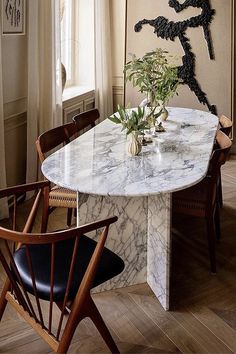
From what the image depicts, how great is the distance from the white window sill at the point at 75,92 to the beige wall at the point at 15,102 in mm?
770

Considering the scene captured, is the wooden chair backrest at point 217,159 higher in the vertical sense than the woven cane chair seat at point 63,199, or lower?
higher

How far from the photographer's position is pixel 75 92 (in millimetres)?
4996

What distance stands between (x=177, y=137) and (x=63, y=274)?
59.5 inches

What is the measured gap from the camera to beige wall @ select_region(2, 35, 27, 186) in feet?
11.7

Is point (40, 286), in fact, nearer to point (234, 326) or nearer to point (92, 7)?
point (234, 326)

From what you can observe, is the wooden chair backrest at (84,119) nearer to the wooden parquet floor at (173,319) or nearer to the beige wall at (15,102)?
the beige wall at (15,102)

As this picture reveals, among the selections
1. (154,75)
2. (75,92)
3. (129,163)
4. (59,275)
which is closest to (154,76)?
(154,75)

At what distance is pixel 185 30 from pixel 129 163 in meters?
3.01

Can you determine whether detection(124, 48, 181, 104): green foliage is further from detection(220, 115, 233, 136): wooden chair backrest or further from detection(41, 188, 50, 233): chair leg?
detection(41, 188, 50, 233): chair leg

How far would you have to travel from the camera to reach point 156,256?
237 centimetres

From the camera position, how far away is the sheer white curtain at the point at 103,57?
16.8 feet

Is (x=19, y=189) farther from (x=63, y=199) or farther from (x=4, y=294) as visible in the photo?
(x=63, y=199)

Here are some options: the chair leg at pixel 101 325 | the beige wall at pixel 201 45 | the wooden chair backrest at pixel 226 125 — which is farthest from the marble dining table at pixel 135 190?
the beige wall at pixel 201 45

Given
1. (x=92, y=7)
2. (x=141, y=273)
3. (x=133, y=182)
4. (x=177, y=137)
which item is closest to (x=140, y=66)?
Result: (x=177, y=137)
